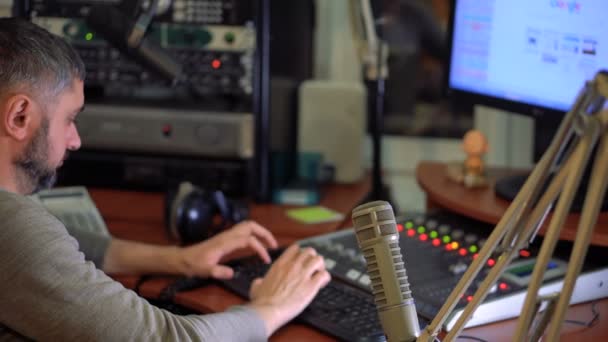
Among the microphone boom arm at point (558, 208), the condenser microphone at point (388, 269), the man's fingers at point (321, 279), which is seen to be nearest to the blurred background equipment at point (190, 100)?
the man's fingers at point (321, 279)

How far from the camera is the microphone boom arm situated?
63cm

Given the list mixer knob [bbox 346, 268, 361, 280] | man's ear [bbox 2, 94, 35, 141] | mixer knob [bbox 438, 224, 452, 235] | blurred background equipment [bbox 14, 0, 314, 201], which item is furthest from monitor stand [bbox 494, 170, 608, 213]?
man's ear [bbox 2, 94, 35, 141]

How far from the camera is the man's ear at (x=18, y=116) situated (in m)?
1.05

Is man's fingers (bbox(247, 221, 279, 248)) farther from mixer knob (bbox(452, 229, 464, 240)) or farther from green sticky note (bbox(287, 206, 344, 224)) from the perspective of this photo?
mixer knob (bbox(452, 229, 464, 240))

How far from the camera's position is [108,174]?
1.89 meters

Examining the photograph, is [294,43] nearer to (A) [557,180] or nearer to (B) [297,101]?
(B) [297,101]

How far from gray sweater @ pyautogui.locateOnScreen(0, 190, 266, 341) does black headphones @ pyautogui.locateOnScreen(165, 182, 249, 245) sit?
52 centimetres

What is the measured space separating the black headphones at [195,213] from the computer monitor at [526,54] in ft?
1.63

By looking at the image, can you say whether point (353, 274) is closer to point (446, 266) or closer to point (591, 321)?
point (446, 266)

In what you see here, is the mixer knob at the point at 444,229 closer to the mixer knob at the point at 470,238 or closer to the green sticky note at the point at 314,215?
the mixer knob at the point at 470,238

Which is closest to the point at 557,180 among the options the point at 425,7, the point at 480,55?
the point at 480,55

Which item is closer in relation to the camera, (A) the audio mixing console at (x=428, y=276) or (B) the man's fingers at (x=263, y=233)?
(A) the audio mixing console at (x=428, y=276)

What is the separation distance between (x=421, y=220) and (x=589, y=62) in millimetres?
381

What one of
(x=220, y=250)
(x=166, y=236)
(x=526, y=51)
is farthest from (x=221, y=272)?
(x=526, y=51)
